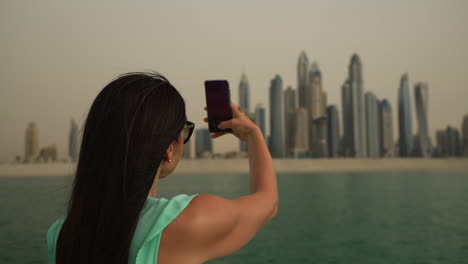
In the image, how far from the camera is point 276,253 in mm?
9211

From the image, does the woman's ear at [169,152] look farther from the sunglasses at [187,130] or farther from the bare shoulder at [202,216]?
the bare shoulder at [202,216]

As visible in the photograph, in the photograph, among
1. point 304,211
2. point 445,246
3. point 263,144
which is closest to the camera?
point 263,144

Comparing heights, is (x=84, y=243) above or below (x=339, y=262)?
above

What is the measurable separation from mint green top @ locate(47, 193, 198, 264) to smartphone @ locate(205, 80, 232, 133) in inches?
13.7

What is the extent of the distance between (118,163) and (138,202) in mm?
107

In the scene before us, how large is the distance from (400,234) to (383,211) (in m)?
5.50

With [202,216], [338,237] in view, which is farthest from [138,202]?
[338,237]

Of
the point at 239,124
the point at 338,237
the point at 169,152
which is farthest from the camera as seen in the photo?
the point at 338,237

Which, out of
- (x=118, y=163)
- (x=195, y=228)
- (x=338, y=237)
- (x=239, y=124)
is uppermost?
(x=239, y=124)

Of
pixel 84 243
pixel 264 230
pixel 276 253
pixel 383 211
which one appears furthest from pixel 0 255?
pixel 383 211

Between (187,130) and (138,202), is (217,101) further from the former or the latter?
(138,202)

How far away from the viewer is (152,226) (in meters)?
1.03

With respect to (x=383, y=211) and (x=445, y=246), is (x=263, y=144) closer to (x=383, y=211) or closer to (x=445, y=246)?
(x=445, y=246)

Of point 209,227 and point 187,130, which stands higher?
point 187,130
